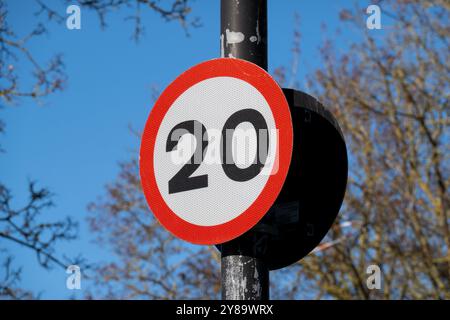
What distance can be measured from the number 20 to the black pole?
20 cm

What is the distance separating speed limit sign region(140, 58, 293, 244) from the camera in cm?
267

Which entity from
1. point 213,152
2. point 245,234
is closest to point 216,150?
point 213,152

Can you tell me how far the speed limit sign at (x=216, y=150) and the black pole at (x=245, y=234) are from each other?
0.06m

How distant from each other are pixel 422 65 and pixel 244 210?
1219 centimetres

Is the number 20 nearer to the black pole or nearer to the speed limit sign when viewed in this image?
the speed limit sign

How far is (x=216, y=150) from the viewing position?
276cm

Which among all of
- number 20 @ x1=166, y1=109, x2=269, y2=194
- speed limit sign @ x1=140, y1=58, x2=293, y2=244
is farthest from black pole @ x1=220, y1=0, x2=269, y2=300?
number 20 @ x1=166, y1=109, x2=269, y2=194

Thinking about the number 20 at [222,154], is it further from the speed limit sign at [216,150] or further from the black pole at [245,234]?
the black pole at [245,234]

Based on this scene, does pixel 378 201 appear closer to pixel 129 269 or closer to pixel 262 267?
pixel 129 269

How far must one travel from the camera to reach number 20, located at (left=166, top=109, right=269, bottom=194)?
269 cm

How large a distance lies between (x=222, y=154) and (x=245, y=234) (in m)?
Result: 0.28

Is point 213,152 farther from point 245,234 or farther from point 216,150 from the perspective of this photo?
point 245,234

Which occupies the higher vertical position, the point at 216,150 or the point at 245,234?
the point at 216,150
